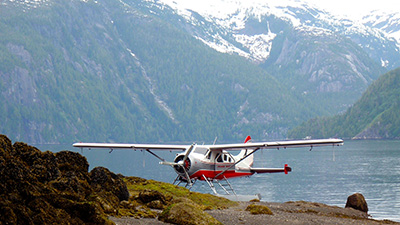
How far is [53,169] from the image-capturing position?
61.4 ft

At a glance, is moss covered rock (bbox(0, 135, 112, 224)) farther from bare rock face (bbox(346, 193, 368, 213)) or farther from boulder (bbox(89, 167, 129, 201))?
bare rock face (bbox(346, 193, 368, 213))

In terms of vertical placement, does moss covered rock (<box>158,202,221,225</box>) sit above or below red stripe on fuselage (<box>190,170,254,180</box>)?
above

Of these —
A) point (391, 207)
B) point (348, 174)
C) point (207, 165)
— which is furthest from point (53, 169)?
point (348, 174)

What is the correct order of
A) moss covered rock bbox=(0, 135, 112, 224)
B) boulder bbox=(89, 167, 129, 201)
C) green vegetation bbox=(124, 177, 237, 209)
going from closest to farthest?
moss covered rock bbox=(0, 135, 112, 224) → boulder bbox=(89, 167, 129, 201) → green vegetation bbox=(124, 177, 237, 209)

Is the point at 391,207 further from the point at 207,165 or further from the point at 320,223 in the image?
the point at 320,223

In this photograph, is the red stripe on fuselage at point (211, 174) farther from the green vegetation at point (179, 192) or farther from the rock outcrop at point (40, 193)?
the rock outcrop at point (40, 193)

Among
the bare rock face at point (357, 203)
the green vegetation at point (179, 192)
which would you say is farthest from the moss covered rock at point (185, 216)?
the bare rock face at point (357, 203)

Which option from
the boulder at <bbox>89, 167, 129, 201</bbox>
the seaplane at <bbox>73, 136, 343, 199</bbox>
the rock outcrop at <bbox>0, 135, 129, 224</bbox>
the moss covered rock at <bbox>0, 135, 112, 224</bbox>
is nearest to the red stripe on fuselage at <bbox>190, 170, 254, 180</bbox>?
the seaplane at <bbox>73, 136, 343, 199</bbox>

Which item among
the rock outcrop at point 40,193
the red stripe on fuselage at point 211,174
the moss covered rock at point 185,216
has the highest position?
the rock outcrop at point 40,193

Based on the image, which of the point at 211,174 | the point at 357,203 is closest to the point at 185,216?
the point at 211,174

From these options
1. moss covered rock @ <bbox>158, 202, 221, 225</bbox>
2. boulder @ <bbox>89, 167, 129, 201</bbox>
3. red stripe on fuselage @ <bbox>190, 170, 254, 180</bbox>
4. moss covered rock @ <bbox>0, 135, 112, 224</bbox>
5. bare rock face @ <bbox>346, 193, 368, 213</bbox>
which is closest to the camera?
moss covered rock @ <bbox>0, 135, 112, 224</bbox>

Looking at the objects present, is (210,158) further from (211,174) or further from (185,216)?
(185,216)

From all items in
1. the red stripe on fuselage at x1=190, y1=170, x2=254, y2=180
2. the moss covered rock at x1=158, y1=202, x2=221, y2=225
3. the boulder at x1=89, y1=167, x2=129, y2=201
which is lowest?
the red stripe on fuselage at x1=190, y1=170, x2=254, y2=180

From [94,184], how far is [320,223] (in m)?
9.47
